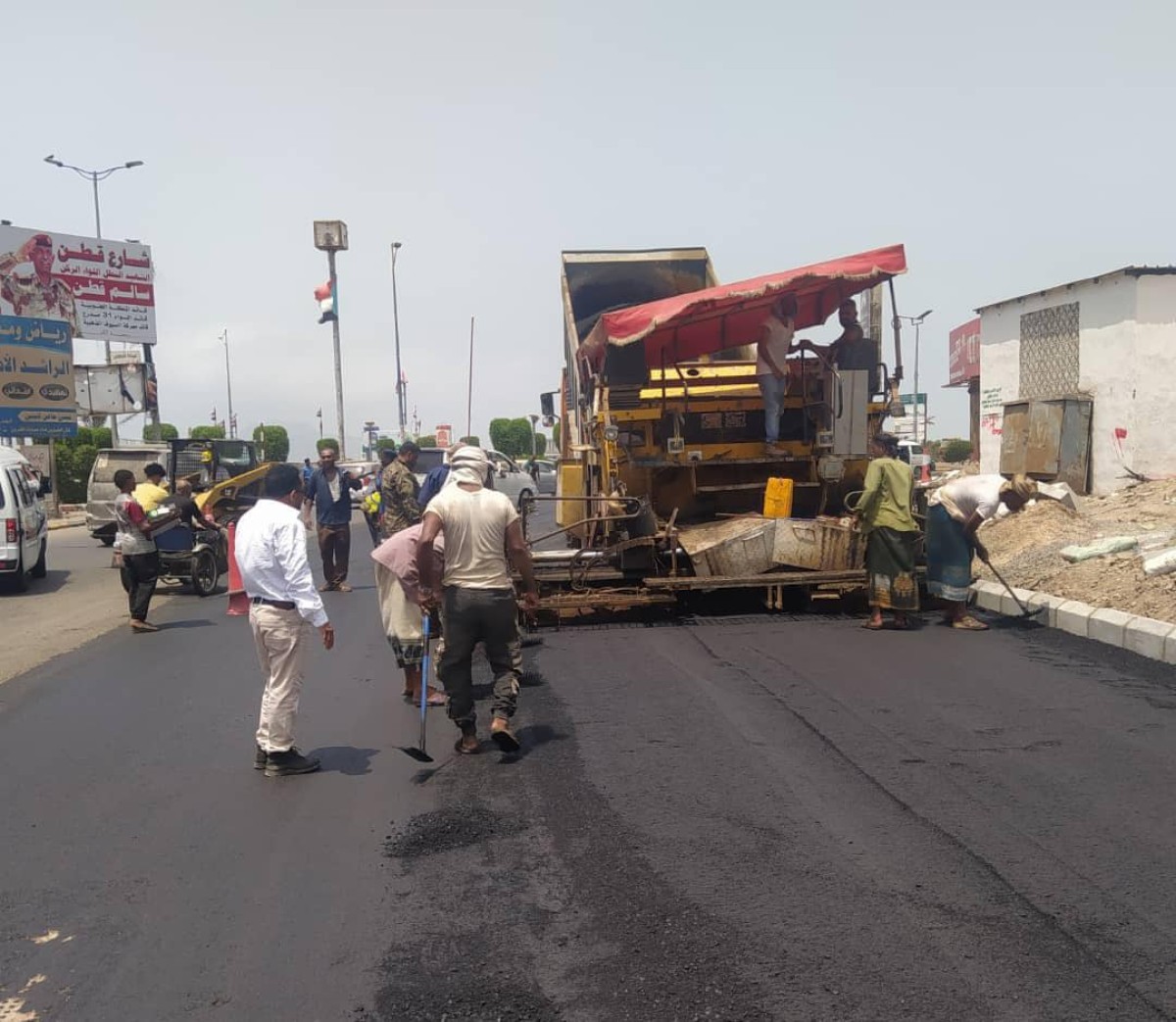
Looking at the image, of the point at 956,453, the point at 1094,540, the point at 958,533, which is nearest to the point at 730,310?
the point at 958,533

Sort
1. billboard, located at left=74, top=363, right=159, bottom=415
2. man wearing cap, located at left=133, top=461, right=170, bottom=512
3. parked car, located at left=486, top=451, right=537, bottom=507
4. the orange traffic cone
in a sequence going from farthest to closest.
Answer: billboard, located at left=74, top=363, right=159, bottom=415
parked car, located at left=486, top=451, right=537, bottom=507
man wearing cap, located at left=133, top=461, right=170, bottom=512
the orange traffic cone

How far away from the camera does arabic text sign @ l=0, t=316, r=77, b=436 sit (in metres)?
30.5

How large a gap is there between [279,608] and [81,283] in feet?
119

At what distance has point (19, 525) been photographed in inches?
561

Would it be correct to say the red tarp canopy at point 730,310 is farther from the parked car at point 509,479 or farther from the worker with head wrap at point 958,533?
the parked car at point 509,479

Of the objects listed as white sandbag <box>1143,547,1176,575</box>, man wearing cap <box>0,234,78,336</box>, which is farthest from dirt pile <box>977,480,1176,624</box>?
man wearing cap <box>0,234,78,336</box>

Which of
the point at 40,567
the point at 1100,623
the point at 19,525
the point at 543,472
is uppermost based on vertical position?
the point at 19,525

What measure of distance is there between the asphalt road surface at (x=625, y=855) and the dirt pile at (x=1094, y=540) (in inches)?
76.7

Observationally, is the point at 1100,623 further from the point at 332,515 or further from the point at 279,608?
the point at 332,515

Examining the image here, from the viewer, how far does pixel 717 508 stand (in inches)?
417

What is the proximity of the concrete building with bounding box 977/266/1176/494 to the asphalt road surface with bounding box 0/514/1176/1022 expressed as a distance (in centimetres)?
1264

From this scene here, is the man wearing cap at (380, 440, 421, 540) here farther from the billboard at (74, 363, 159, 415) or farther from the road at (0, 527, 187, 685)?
the billboard at (74, 363, 159, 415)

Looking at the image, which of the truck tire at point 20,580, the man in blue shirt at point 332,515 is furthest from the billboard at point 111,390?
the man in blue shirt at point 332,515

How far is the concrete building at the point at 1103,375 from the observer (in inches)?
731
